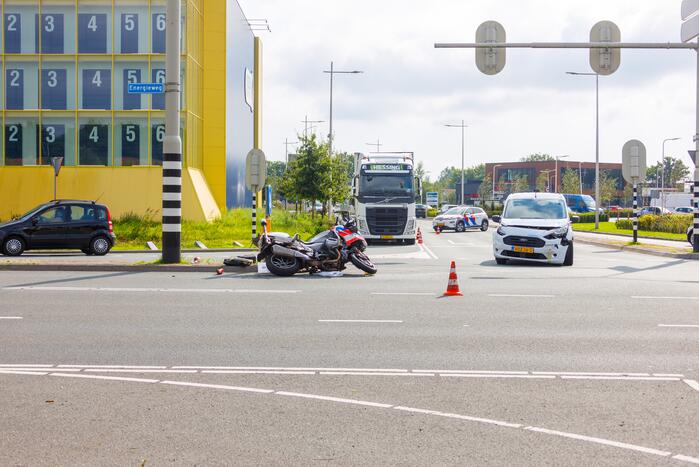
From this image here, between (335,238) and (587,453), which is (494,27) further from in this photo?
(587,453)

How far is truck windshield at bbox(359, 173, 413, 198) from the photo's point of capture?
3303cm

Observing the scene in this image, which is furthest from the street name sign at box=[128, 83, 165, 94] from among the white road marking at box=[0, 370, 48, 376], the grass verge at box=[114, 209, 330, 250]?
the white road marking at box=[0, 370, 48, 376]

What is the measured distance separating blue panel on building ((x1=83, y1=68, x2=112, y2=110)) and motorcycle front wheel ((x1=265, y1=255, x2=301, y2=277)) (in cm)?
2145

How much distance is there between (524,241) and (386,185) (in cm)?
1231

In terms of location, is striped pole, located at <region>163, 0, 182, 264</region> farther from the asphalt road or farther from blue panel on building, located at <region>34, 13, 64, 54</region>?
blue panel on building, located at <region>34, 13, 64, 54</region>

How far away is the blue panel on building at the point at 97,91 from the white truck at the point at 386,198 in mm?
11657

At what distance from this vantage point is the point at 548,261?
2144 centimetres

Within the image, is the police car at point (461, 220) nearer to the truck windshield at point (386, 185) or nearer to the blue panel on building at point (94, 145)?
the truck windshield at point (386, 185)

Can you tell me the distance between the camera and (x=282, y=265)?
17.7m

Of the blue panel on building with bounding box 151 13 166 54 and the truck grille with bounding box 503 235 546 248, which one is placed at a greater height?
the blue panel on building with bounding box 151 13 166 54

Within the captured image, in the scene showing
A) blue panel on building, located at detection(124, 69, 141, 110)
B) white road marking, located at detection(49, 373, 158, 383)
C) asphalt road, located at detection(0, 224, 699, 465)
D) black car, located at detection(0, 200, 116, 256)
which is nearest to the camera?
asphalt road, located at detection(0, 224, 699, 465)

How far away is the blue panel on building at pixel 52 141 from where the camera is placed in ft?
119

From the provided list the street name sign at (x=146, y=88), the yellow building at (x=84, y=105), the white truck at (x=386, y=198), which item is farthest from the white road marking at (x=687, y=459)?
the yellow building at (x=84, y=105)

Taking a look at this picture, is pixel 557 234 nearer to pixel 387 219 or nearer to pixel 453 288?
pixel 453 288
